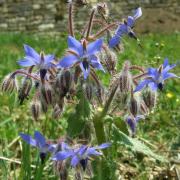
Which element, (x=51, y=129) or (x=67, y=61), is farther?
(x=51, y=129)

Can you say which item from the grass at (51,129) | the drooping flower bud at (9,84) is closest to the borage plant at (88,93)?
the drooping flower bud at (9,84)

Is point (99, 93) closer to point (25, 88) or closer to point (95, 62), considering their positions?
point (95, 62)

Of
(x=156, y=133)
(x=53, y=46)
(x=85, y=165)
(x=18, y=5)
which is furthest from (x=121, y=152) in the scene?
(x=18, y=5)

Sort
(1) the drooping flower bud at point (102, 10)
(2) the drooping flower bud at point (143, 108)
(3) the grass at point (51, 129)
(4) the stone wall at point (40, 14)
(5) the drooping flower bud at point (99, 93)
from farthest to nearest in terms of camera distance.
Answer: (4) the stone wall at point (40, 14)
(3) the grass at point (51, 129)
(1) the drooping flower bud at point (102, 10)
(2) the drooping flower bud at point (143, 108)
(5) the drooping flower bud at point (99, 93)

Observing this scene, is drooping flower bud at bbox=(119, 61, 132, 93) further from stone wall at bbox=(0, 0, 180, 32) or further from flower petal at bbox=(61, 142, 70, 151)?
stone wall at bbox=(0, 0, 180, 32)

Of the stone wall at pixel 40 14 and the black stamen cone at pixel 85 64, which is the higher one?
the black stamen cone at pixel 85 64

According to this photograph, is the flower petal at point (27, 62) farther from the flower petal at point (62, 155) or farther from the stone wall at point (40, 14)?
the stone wall at point (40, 14)

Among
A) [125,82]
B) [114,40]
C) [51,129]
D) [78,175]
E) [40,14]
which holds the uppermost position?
[114,40]

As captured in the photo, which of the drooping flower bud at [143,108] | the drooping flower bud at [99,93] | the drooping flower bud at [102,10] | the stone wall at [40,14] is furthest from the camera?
the stone wall at [40,14]

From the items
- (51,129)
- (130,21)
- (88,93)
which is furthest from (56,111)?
(51,129)
